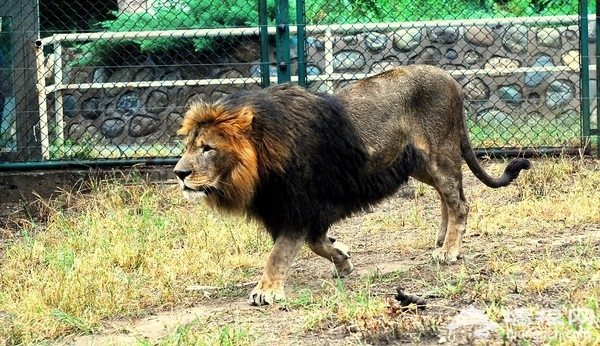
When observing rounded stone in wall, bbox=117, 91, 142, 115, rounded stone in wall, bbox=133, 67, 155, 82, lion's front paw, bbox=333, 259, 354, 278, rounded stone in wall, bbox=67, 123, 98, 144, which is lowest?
rounded stone in wall, bbox=67, 123, 98, 144

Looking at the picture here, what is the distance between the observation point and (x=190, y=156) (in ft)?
17.5

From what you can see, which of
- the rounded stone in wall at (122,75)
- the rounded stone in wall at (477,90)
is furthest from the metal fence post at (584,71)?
the rounded stone in wall at (122,75)

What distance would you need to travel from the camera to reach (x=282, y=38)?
8.42 meters

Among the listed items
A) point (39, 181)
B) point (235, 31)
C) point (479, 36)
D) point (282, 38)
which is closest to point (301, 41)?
point (282, 38)

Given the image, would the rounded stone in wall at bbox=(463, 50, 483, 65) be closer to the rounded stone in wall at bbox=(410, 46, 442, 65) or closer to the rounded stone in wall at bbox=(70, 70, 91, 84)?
the rounded stone in wall at bbox=(410, 46, 442, 65)

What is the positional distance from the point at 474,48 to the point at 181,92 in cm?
336

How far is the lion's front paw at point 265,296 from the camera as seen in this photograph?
207 inches

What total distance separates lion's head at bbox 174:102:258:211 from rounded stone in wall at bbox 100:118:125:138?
6103mm

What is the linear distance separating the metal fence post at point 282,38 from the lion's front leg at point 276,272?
10.2 feet

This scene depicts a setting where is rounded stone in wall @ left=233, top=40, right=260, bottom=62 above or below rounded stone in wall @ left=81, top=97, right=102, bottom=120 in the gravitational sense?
above

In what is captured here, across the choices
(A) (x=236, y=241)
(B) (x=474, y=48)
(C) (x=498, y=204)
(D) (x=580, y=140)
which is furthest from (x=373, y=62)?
(A) (x=236, y=241)

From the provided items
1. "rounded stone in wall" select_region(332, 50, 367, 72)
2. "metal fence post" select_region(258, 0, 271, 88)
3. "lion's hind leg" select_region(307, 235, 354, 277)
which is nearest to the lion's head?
"lion's hind leg" select_region(307, 235, 354, 277)

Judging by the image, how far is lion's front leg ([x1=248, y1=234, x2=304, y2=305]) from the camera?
5.29 meters

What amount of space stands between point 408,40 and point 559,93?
177 cm
